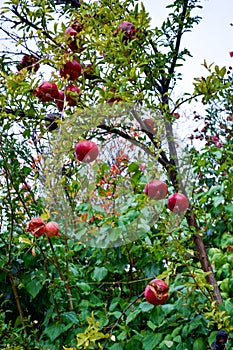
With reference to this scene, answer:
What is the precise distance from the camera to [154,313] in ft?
4.21

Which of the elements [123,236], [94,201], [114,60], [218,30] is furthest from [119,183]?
[218,30]

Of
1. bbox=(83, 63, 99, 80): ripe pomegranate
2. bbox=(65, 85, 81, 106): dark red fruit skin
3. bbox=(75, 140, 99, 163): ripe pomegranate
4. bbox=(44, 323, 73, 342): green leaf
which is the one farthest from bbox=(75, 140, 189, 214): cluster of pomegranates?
bbox=(44, 323, 73, 342): green leaf

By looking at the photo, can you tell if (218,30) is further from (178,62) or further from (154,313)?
(154,313)

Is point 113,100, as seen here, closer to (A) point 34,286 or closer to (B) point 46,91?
(B) point 46,91

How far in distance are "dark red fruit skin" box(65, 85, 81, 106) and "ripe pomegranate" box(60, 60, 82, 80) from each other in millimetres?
28

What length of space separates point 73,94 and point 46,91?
77 mm

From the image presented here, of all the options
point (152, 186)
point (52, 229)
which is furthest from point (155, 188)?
point (52, 229)

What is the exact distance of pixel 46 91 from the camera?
43.3 inches

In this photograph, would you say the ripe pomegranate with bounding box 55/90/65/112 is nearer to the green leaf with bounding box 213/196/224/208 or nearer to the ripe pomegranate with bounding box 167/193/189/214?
the ripe pomegranate with bounding box 167/193/189/214

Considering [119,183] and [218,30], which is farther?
[218,30]

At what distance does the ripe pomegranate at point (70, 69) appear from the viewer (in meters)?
1.10

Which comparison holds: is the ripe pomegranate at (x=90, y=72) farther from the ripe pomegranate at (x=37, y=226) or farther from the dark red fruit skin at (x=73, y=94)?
the ripe pomegranate at (x=37, y=226)

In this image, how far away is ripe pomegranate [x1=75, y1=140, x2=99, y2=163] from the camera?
3.40 ft

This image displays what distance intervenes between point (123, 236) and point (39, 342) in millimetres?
439
